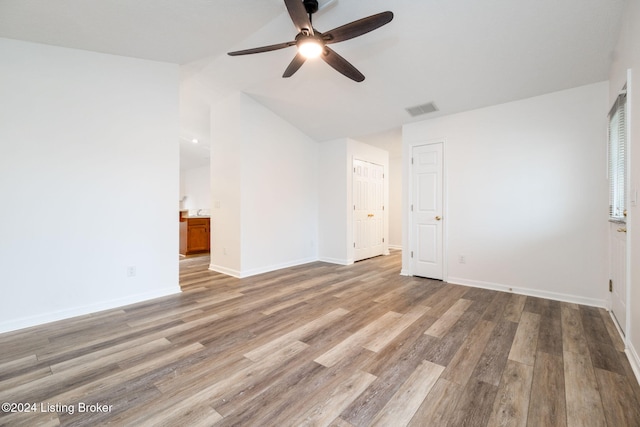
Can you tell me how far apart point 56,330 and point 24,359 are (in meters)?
0.54

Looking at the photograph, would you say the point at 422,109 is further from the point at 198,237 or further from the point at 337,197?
the point at 198,237

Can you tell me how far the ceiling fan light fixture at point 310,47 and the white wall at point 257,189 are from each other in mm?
2367

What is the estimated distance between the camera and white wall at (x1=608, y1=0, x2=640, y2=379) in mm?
1869

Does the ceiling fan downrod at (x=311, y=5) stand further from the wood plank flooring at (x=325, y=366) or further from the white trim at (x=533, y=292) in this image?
the white trim at (x=533, y=292)

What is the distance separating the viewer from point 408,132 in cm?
450

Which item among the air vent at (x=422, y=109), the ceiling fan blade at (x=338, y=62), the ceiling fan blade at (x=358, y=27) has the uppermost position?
the air vent at (x=422, y=109)

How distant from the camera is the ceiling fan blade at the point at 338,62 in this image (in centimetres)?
243

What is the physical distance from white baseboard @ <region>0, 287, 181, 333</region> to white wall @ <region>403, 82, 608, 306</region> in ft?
13.6

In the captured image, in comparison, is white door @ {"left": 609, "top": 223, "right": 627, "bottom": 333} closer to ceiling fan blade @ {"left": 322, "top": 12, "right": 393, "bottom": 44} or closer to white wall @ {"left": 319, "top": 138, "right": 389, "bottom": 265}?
ceiling fan blade @ {"left": 322, "top": 12, "right": 393, "bottom": 44}

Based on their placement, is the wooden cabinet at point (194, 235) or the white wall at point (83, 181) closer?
the white wall at point (83, 181)

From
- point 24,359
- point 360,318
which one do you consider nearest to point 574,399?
point 360,318

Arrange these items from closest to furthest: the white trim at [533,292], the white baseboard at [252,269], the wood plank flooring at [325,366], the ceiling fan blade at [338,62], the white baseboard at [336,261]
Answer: the wood plank flooring at [325,366], the ceiling fan blade at [338,62], the white trim at [533,292], the white baseboard at [252,269], the white baseboard at [336,261]

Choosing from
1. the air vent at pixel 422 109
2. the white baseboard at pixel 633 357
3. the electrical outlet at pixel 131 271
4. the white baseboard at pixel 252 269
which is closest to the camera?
the white baseboard at pixel 633 357

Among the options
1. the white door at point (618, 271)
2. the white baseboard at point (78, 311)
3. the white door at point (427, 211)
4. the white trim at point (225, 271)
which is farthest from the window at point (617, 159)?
the white baseboard at point (78, 311)
